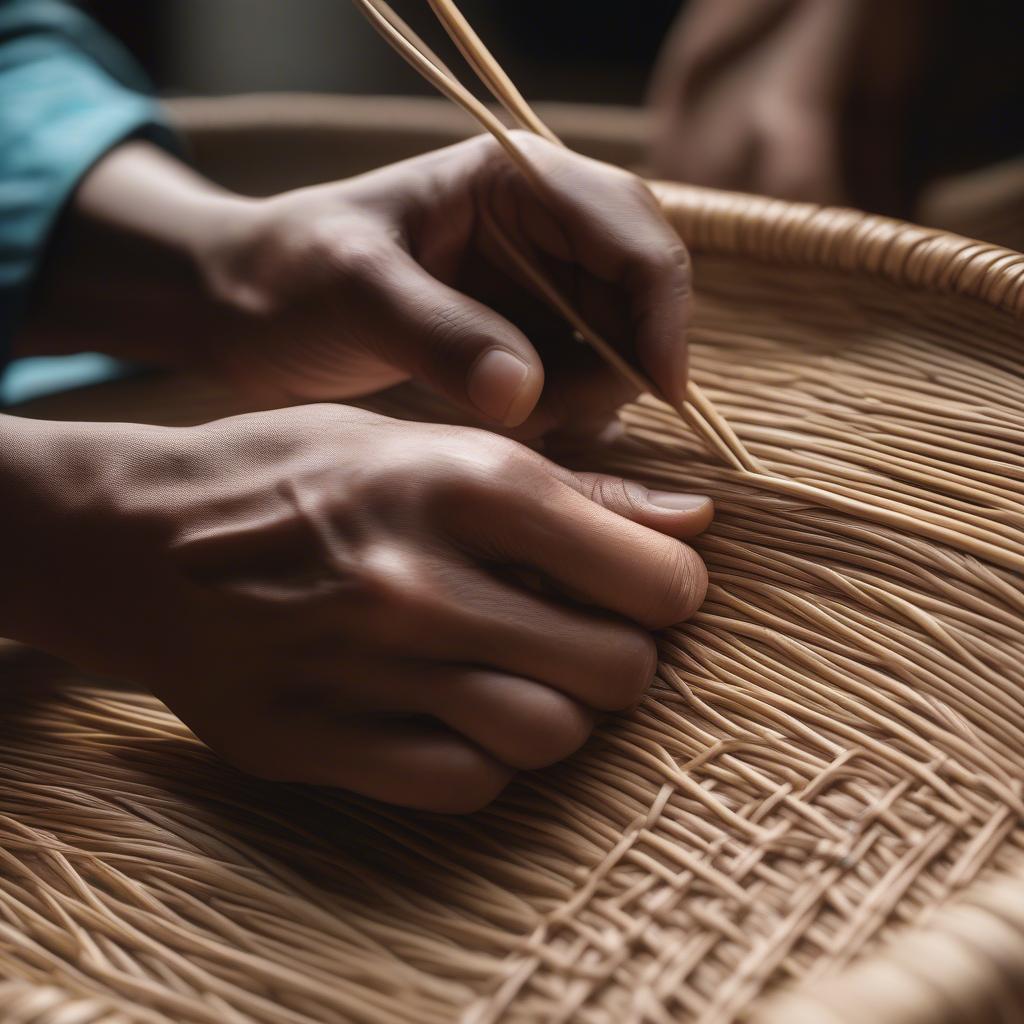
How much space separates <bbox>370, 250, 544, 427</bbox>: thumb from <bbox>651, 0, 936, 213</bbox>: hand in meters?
0.56

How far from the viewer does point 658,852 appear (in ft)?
1.22

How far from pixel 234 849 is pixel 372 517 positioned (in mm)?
136

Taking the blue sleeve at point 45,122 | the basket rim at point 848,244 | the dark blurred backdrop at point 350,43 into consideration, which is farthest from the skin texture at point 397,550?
the dark blurred backdrop at point 350,43

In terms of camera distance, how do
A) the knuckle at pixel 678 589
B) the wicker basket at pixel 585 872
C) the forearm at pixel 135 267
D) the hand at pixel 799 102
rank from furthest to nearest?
the hand at pixel 799 102 → the forearm at pixel 135 267 → the knuckle at pixel 678 589 → the wicker basket at pixel 585 872

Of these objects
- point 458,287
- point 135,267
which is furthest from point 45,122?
point 458,287

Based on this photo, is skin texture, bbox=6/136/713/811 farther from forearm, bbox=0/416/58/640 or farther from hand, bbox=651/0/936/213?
hand, bbox=651/0/936/213

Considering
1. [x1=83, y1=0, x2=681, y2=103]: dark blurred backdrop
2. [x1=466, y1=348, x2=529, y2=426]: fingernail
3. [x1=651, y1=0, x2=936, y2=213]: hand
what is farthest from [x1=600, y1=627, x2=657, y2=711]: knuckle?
[x1=83, y1=0, x2=681, y2=103]: dark blurred backdrop

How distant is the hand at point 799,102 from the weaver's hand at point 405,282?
478 millimetres

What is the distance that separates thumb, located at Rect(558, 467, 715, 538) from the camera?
1.51 feet

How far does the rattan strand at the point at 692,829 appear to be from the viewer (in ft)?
1.08

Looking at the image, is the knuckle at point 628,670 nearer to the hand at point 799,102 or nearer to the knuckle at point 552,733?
the knuckle at point 552,733

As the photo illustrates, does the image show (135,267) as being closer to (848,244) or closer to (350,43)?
(848,244)

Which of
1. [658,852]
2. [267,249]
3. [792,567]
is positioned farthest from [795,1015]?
[267,249]

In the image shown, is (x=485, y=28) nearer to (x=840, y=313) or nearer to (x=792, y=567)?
(x=840, y=313)
